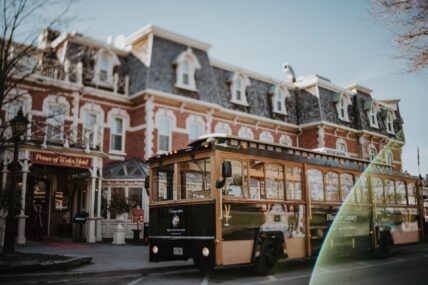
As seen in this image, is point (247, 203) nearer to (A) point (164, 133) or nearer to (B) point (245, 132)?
(A) point (164, 133)

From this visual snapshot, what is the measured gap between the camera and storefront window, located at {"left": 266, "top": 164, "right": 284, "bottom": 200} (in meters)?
10.2

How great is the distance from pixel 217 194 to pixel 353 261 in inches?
253

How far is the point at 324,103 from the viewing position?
28562mm

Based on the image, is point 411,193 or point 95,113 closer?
point 411,193

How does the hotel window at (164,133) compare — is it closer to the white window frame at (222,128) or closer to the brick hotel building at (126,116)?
the brick hotel building at (126,116)

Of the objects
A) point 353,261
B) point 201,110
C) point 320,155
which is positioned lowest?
point 353,261

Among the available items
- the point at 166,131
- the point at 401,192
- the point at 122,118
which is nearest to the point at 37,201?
the point at 122,118

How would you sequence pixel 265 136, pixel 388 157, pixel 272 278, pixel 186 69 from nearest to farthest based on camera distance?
pixel 272 278
pixel 186 69
pixel 265 136
pixel 388 157

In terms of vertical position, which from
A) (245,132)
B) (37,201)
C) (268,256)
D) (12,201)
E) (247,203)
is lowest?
(268,256)

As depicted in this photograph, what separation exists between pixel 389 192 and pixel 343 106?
16896mm

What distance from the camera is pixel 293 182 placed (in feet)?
35.7

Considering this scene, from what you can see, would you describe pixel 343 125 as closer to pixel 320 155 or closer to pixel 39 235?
pixel 320 155

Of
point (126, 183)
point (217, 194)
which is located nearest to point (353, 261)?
point (217, 194)

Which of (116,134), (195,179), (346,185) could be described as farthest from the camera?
(116,134)
